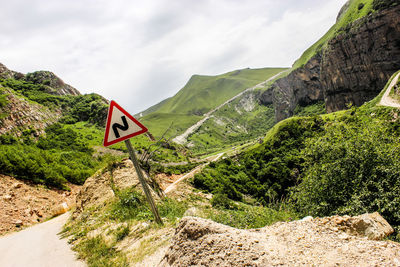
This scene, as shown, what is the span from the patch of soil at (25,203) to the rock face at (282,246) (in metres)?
15.7

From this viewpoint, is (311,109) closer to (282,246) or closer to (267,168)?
(267,168)

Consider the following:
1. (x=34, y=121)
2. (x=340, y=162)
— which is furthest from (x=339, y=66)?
(x=34, y=121)

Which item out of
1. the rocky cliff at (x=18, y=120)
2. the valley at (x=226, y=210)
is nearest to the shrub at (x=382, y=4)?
the valley at (x=226, y=210)

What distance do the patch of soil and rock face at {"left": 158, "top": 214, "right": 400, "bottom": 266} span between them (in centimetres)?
1569

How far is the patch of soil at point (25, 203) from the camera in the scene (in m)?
13.4

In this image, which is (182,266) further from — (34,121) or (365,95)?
(365,95)

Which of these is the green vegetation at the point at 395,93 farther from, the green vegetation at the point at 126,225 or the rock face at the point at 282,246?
the rock face at the point at 282,246

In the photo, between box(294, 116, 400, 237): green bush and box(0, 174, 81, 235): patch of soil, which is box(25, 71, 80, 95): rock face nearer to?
box(0, 174, 81, 235): patch of soil

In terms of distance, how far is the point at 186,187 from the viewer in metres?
24.2

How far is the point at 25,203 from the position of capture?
16.0m

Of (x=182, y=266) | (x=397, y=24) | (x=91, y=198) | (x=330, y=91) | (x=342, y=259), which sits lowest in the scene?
(x=330, y=91)

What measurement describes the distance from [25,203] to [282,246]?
2109cm

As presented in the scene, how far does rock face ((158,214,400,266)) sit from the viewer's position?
2.77 m

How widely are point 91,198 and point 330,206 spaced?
48.4 ft
